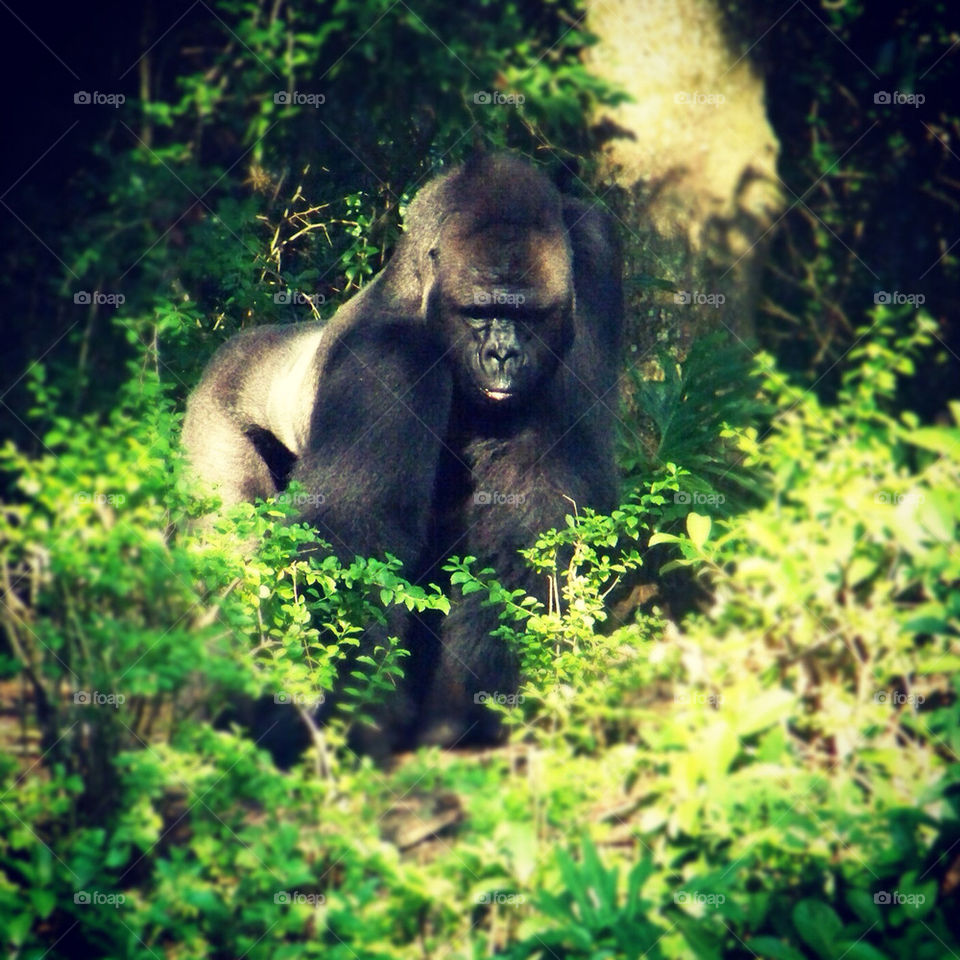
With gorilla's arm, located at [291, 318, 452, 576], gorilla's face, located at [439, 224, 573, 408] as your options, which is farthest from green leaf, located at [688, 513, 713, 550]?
gorilla's arm, located at [291, 318, 452, 576]

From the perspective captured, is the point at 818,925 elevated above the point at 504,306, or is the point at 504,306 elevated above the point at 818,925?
the point at 504,306

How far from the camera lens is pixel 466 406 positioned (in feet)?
20.0

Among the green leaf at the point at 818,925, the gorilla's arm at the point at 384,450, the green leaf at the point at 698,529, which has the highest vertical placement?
the green leaf at the point at 698,529

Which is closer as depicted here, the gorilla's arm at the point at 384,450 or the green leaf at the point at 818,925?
the green leaf at the point at 818,925

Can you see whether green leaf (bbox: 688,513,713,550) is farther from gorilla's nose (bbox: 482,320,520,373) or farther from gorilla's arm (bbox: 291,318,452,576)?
gorilla's arm (bbox: 291,318,452,576)

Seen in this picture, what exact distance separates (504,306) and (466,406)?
0.59 m

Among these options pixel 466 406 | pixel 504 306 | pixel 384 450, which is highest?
pixel 504 306

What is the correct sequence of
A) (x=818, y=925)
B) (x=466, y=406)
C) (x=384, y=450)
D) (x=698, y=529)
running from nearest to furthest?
1. (x=818, y=925)
2. (x=698, y=529)
3. (x=384, y=450)
4. (x=466, y=406)

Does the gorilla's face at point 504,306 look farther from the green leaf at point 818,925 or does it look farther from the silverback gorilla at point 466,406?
the green leaf at point 818,925

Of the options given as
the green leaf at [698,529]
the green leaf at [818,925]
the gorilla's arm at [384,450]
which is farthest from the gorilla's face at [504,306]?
the green leaf at [818,925]

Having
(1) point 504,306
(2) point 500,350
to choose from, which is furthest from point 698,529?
(1) point 504,306

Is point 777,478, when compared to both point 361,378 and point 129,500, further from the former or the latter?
point 361,378

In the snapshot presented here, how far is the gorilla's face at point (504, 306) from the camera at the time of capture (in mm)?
5758

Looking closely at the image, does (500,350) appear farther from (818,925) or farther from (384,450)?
(818,925)
